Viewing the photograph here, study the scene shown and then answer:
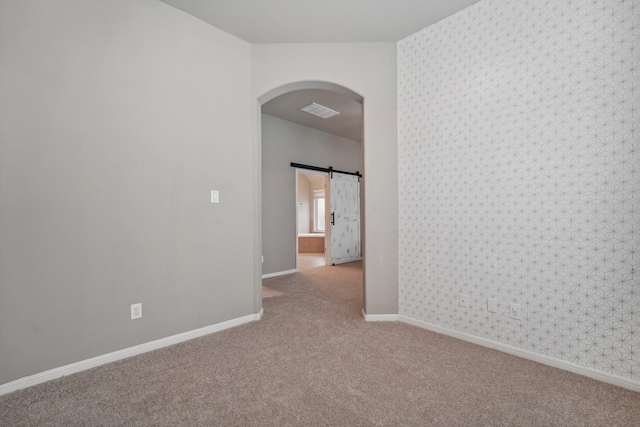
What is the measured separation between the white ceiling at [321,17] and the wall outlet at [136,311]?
235 centimetres

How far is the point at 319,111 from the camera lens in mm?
4766

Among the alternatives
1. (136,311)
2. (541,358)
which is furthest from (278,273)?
(541,358)

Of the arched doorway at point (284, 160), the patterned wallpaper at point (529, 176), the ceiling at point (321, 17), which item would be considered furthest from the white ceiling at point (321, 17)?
the arched doorway at point (284, 160)

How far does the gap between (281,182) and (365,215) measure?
271cm

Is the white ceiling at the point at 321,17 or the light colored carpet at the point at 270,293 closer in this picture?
the white ceiling at the point at 321,17

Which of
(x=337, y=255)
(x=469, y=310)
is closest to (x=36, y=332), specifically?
(x=469, y=310)

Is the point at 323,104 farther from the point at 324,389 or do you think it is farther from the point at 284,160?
the point at 324,389

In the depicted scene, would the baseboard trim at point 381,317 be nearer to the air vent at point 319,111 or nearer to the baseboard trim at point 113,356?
the baseboard trim at point 113,356

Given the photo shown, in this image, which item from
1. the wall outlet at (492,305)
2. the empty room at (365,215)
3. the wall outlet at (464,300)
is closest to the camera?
the empty room at (365,215)

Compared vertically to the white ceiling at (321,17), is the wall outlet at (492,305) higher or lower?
lower

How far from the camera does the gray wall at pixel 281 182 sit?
4.99 m

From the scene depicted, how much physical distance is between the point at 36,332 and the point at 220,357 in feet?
3.62

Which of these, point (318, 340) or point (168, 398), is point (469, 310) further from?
point (168, 398)

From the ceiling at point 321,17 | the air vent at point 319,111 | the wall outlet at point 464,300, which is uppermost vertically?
the air vent at point 319,111
